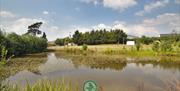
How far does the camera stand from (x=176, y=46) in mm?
33906

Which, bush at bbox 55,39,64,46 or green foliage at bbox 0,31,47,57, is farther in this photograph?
bush at bbox 55,39,64,46

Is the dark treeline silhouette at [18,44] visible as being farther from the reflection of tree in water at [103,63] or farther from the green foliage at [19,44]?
the reflection of tree in water at [103,63]

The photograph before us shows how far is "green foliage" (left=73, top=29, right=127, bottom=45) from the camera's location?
6341 cm

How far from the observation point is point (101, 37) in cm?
6512

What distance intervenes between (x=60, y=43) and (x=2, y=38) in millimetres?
50942

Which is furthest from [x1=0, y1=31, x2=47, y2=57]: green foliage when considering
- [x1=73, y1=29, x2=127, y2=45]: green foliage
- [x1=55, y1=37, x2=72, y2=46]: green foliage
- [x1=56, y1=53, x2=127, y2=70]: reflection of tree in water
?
[x1=55, y1=37, x2=72, y2=46]: green foliage

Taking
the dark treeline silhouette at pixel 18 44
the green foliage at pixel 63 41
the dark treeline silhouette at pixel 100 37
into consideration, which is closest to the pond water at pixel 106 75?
the dark treeline silhouette at pixel 18 44

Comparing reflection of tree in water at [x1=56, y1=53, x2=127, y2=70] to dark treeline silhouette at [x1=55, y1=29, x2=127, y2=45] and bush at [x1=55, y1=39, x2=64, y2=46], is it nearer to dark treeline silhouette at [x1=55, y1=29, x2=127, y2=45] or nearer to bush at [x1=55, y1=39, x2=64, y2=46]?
dark treeline silhouette at [x1=55, y1=29, x2=127, y2=45]

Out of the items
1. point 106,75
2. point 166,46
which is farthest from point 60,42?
point 106,75

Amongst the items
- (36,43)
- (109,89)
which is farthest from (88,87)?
(36,43)

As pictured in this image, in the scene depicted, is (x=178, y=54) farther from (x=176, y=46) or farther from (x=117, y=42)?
(x=117, y=42)

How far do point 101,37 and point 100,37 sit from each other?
32cm

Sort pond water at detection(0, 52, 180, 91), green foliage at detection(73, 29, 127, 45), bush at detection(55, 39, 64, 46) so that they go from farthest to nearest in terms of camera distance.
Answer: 1. bush at detection(55, 39, 64, 46)
2. green foliage at detection(73, 29, 127, 45)
3. pond water at detection(0, 52, 180, 91)

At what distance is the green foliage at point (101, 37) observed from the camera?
63406 mm
